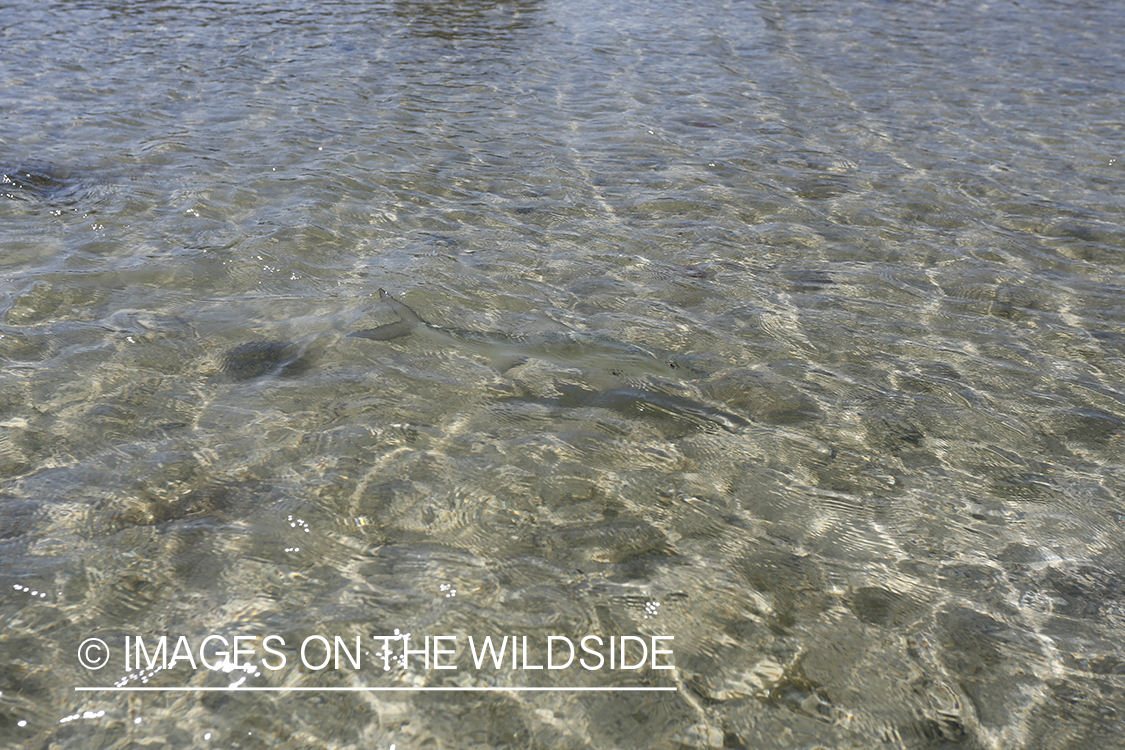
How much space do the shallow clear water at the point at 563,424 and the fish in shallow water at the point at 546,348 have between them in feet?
0.10

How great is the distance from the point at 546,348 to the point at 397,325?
0.96 metres

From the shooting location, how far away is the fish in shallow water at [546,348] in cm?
464

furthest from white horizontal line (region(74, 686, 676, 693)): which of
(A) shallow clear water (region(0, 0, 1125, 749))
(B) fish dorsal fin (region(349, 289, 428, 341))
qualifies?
(B) fish dorsal fin (region(349, 289, 428, 341))

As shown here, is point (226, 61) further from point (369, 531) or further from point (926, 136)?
point (369, 531)

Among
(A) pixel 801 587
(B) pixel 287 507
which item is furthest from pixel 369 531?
(A) pixel 801 587

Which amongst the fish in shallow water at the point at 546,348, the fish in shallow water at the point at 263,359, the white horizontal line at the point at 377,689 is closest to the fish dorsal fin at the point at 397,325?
the fish in shallow water at the point at 546,348

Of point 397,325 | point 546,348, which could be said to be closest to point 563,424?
point 546,348

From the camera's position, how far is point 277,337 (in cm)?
475

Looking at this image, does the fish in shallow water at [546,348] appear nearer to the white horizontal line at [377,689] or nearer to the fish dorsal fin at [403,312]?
the fish dorsal fin at [403,312]

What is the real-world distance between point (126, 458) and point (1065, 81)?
12.6 metres

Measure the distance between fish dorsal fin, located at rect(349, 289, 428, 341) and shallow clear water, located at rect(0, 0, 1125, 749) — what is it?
0.07 m

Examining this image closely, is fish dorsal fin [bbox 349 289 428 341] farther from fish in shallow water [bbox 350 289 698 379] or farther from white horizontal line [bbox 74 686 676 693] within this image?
white horizontal line [bbox 74 686 676 693]

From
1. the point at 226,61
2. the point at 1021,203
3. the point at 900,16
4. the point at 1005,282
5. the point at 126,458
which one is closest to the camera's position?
the point at 126,458

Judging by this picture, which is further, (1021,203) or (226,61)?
(226,61)
